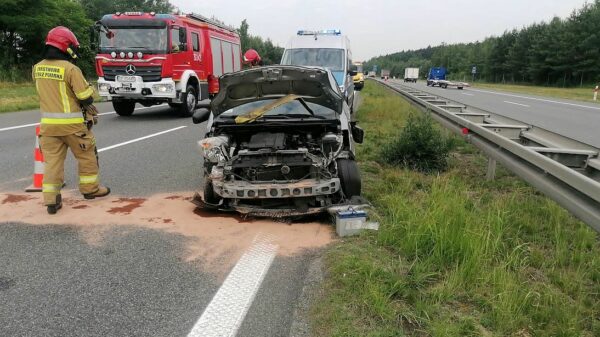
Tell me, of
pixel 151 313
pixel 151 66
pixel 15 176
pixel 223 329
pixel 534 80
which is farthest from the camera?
pixel 534 80

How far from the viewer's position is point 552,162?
3254 millimetres

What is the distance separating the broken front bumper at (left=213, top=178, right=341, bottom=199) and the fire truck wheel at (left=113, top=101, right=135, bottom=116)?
9767mm

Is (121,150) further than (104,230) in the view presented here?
Yes

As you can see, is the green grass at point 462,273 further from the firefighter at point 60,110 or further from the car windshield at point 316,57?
the car windshield at point 316,57

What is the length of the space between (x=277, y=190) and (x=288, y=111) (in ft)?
4.21

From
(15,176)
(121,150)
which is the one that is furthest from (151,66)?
(15,176)

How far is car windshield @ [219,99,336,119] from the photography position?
493 cm

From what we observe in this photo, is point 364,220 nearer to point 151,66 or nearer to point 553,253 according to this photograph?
point 553,253

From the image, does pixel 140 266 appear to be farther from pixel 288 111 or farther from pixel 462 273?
pixel 288 111

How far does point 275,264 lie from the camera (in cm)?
333

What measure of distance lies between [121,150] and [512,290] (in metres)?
6.81

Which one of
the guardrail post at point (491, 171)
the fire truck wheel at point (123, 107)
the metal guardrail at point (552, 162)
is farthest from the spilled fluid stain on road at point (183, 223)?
the fire truck wheel at point (123, 107)

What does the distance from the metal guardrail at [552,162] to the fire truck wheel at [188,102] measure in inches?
341

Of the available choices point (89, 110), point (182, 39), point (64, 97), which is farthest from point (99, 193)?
point (182, 39)
